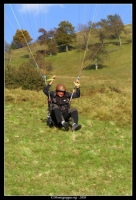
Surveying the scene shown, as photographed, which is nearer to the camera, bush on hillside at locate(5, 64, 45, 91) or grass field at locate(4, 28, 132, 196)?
grass field at locate(4, 28, 132, 196)

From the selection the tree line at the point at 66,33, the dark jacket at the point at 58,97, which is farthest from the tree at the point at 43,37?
the dark jacket at the point at 58,97

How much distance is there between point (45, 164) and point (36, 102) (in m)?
8.27

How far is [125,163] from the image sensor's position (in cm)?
775

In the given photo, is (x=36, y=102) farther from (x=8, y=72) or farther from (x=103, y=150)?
(x=8, y=72)

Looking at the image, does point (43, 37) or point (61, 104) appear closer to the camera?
point (61, 104)

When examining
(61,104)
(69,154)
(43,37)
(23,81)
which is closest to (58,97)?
(61,104)

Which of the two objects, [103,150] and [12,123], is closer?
[103,150]

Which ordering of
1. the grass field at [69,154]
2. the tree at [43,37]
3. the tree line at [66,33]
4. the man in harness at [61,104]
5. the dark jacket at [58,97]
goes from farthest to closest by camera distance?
the tree line at [66,33] → the tree at [43,37] → the dark jacket at [58,97] → the man in harness at [61,104] → the grass field at [69,154]

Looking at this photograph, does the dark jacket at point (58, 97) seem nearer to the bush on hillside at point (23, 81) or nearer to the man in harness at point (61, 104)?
the man in harness at point (61, 104)

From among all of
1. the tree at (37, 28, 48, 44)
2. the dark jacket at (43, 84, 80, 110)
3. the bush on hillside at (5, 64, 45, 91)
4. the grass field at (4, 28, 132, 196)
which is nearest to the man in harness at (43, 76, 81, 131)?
the dark jacket at (43, 84, 80, 110)

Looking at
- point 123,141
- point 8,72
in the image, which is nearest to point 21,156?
point 123,141

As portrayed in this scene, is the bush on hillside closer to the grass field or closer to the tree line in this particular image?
the tree line

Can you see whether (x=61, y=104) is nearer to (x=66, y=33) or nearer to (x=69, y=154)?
(x=69, y=154)
